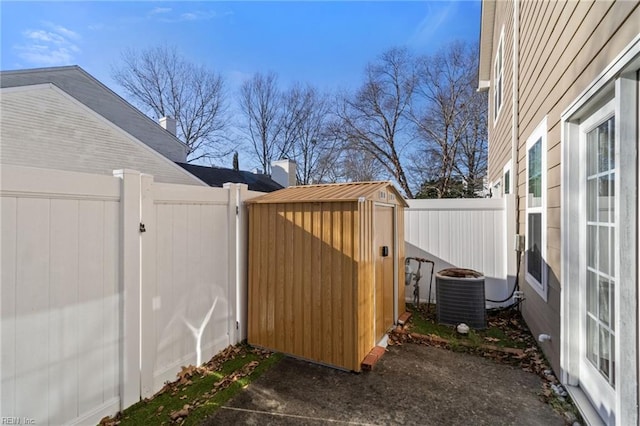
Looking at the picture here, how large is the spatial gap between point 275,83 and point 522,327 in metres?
21.8

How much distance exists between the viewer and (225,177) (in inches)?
504

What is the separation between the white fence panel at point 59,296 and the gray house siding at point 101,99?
31.8 ft

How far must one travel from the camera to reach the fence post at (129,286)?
2.62m

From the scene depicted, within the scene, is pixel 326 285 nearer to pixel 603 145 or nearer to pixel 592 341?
pixel 592 341

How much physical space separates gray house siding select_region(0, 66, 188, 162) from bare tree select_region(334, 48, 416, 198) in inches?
408

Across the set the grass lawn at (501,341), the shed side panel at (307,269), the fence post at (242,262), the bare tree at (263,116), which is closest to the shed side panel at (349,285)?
the shed side panel at (307,269)

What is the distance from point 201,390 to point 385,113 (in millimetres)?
18048

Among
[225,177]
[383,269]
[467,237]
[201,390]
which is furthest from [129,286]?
[225,177]

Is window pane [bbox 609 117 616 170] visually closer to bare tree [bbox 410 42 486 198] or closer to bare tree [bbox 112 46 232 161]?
bare tree [bbox 410 42 486 198]

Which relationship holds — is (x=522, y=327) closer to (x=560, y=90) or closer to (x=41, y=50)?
(x=560, y=90)

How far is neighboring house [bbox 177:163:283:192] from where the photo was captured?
1182cm

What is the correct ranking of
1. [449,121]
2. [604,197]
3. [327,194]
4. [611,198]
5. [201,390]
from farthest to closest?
[449,121]
[327,194]
[201,390]
[604,197]
[611,198]

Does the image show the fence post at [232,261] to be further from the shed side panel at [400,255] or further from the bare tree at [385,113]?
the bare tree at [385,113]

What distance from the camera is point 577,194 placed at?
2.69 meters
